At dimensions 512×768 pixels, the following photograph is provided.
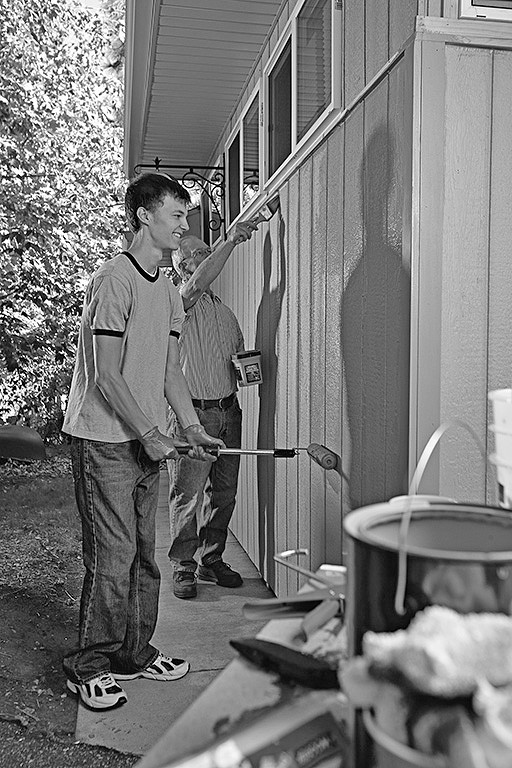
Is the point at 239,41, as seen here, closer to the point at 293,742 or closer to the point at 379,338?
the point at 379,338

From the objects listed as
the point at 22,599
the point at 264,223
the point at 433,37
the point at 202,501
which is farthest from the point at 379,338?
the point at 22,599

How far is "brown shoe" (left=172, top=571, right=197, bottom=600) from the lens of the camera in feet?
14.2

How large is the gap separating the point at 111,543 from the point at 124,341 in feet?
2.50

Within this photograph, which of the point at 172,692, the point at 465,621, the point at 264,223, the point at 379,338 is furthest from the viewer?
the point at 264,223

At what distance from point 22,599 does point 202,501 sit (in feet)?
3.81

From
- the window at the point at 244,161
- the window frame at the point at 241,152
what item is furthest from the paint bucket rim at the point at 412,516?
the window at the point at 244,161

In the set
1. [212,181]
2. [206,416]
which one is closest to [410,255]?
[206,416]

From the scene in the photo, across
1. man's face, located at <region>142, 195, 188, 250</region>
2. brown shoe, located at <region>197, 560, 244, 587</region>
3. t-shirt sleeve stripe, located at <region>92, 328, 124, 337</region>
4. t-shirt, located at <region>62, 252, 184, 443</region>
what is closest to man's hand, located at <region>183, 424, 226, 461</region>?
t-shirt, located at <region>62, 252, 184, 443</region>

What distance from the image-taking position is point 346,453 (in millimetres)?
2871

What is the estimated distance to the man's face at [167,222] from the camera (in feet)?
10.4

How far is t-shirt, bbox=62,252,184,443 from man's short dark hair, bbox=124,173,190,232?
0.23 meters

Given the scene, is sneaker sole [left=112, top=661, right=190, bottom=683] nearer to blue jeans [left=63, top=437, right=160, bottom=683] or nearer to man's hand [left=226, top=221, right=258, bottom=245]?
blue jeans [left=63, top=437, right=160, bottom=683]

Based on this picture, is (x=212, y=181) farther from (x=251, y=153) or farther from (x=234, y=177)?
(x=251, y=153)

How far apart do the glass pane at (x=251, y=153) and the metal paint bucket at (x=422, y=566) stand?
412cm
